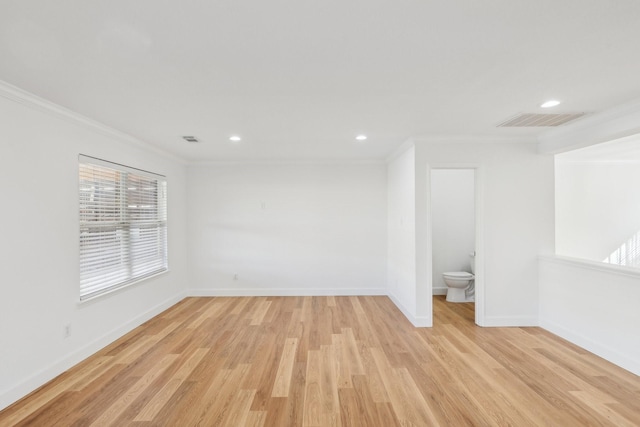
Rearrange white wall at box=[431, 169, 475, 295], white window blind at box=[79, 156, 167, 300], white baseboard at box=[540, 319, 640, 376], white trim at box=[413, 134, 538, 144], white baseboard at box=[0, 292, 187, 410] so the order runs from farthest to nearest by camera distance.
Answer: white wall at box=[431, 169, 475, 295]
white trim at box=[413, 134, 538, 144]
white window blind at box=[79, 156, 167, 300]
white baseboard at box=[540, 319, 640, 376]
white baseboard at box=[0, 292, 187, 410]

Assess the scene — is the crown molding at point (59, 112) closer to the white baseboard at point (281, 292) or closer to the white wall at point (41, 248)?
the white wall at point (41, 248)

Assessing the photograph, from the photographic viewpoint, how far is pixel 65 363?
280cm

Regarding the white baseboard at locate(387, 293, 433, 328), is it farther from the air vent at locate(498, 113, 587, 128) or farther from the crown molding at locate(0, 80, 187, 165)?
the crown molding at locate(0, 80, 187, 165)

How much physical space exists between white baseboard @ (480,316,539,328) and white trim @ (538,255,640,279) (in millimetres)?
Result: 815

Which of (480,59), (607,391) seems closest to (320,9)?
(480,59)

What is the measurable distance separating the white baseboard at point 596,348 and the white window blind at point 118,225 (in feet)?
17.4

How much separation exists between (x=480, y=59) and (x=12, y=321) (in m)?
3.92

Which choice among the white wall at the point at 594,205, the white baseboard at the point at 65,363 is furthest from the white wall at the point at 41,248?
the white wall at the point at 594,205

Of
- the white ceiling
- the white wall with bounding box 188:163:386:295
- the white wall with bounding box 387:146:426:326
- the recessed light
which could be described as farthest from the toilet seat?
the recessed light

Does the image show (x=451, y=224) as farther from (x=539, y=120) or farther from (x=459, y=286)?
(x=539, y=120)

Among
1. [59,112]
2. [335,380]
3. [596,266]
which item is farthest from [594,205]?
[59,112]

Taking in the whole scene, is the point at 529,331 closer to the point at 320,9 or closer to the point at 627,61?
the point at 627,61

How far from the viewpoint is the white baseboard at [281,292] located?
5426 mm

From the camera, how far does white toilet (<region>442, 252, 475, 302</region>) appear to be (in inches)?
197
